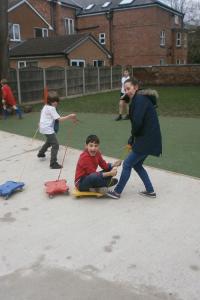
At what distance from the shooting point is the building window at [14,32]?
3391 cm

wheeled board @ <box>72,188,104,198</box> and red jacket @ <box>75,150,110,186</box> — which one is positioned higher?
red jacket @ <box>75,150,110,186</box>

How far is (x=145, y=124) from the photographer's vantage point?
489cm

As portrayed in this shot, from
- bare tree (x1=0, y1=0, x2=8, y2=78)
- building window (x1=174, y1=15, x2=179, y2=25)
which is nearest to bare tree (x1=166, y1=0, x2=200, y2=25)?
building window (x1=174, y1=15, x2=179, y2=25)

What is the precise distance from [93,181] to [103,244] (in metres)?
1.30

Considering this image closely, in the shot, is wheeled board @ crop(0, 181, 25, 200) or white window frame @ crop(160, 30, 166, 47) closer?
wheeled board @ crop(0, 181, 25, 200)

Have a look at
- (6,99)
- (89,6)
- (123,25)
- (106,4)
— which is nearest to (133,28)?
(123,25)

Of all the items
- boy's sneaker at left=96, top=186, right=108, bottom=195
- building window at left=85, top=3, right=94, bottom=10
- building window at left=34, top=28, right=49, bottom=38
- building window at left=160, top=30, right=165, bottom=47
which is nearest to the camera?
boy's sneaker at left=96, top=186, right=108, bottom=195

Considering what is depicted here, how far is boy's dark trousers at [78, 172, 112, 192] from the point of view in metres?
5.19

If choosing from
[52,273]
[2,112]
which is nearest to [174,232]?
[52,273]

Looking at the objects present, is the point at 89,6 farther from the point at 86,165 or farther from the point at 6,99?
the point at 86,165

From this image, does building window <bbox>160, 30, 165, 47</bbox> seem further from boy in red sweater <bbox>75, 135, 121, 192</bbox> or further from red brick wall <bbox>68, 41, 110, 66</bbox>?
boy in red sweater <bbox>75, 135, 121, 192</bbox>

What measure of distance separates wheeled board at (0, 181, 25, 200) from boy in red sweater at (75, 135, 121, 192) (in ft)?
3.15

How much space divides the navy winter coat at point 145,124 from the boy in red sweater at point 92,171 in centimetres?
47

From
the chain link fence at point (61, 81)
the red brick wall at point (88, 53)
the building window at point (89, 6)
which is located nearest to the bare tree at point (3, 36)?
the chain link fence at point (61, 81)
